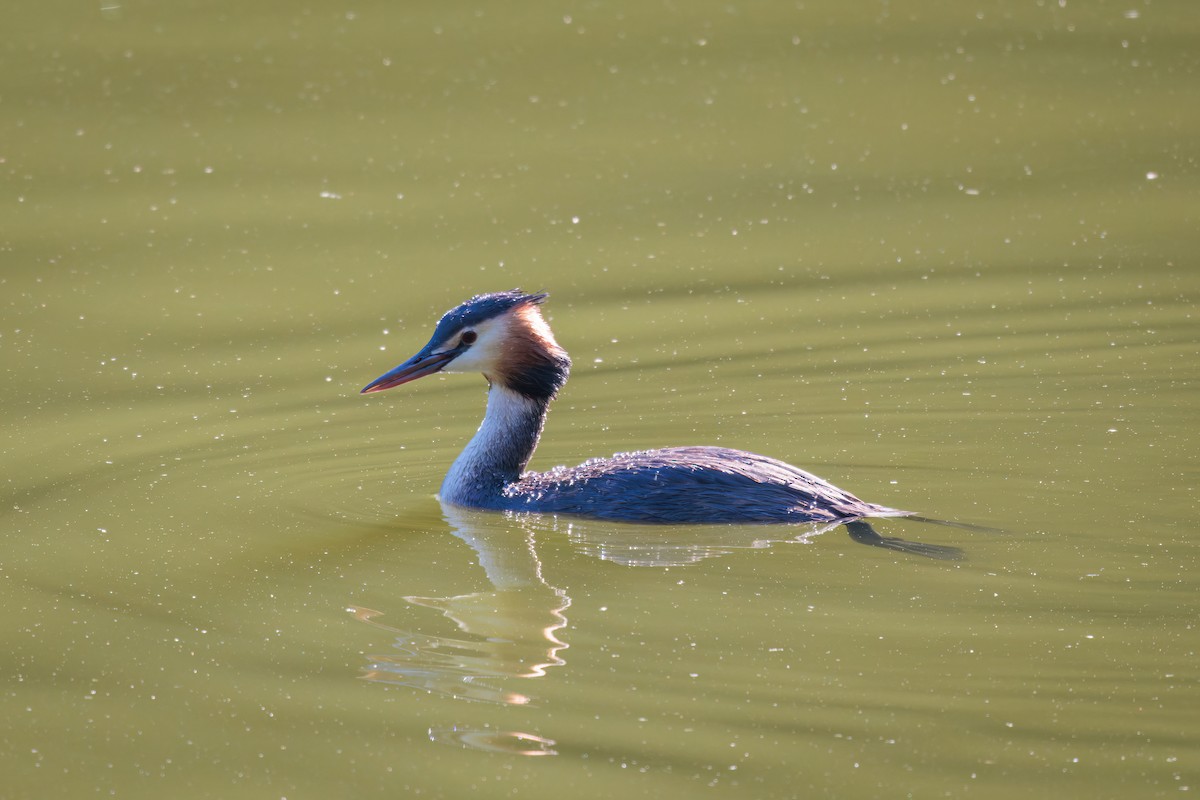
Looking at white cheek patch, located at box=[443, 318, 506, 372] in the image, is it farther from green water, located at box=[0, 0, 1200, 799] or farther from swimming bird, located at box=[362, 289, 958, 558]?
green water, located at box=[0, 0, 1200, 799]

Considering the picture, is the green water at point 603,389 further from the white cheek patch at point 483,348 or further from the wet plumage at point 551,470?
the white cheek patch at point 483,348

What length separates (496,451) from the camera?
29.2ft

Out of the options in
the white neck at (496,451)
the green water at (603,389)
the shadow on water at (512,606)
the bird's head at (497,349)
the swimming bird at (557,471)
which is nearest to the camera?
the green water at (603,389)

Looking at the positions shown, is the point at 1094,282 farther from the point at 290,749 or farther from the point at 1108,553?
the point at 290,749

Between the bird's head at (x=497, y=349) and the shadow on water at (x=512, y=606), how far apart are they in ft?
2.50

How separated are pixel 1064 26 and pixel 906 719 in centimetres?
1273

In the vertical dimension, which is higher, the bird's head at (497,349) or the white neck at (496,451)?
the bird's head at (497,349)

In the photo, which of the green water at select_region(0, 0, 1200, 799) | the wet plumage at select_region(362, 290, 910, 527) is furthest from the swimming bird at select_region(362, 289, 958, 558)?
the green water at select_region(0, 0, 1200, 799)

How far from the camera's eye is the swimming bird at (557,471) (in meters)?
8.15

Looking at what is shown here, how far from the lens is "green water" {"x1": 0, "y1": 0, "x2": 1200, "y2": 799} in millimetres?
6086

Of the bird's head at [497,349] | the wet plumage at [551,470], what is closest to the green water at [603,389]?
the wet plumage at [551,470]

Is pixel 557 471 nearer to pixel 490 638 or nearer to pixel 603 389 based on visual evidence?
pixel 603 389

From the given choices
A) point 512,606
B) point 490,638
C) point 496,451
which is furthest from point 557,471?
point 490,638

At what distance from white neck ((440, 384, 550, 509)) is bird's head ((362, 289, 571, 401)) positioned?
78mm
